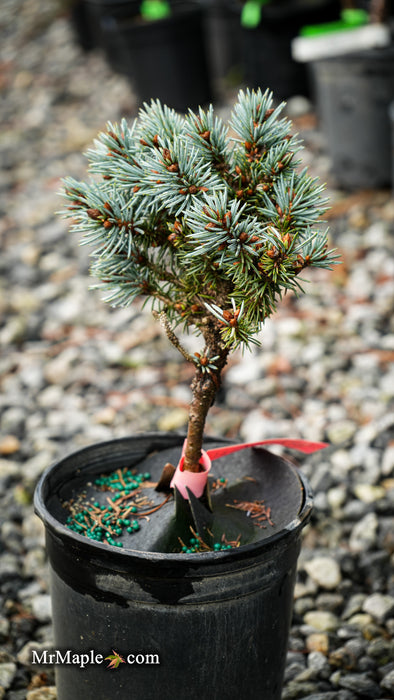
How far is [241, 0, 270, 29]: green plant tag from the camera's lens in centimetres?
414

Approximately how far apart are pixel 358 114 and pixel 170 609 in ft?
9.61

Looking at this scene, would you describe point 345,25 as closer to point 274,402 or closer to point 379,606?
point 274,402

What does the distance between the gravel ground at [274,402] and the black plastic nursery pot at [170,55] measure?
90cm

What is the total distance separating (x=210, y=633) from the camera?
3.66 ft

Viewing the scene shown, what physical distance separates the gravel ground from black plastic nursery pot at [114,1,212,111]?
2.95 ft

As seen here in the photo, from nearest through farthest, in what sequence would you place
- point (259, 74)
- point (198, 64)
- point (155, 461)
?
point (155, 461) → point (259, 74) → point (198, 64)

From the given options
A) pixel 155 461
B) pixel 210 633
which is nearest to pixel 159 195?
pixel 155 461

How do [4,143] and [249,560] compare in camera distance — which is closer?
[249,560]

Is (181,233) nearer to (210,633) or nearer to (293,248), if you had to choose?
(293,248)

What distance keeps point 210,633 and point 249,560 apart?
0.45 feet

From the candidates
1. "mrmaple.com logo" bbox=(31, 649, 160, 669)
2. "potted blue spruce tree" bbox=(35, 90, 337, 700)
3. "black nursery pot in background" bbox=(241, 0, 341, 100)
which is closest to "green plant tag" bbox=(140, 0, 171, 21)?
"black nursery pot in background" bbox=(241, 0, 341, 100)

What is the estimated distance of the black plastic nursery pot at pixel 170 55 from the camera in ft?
15.2

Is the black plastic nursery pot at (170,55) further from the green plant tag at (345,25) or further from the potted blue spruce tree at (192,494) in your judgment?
the potted blue spruce tree at (192,494)

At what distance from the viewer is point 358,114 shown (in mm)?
3445
